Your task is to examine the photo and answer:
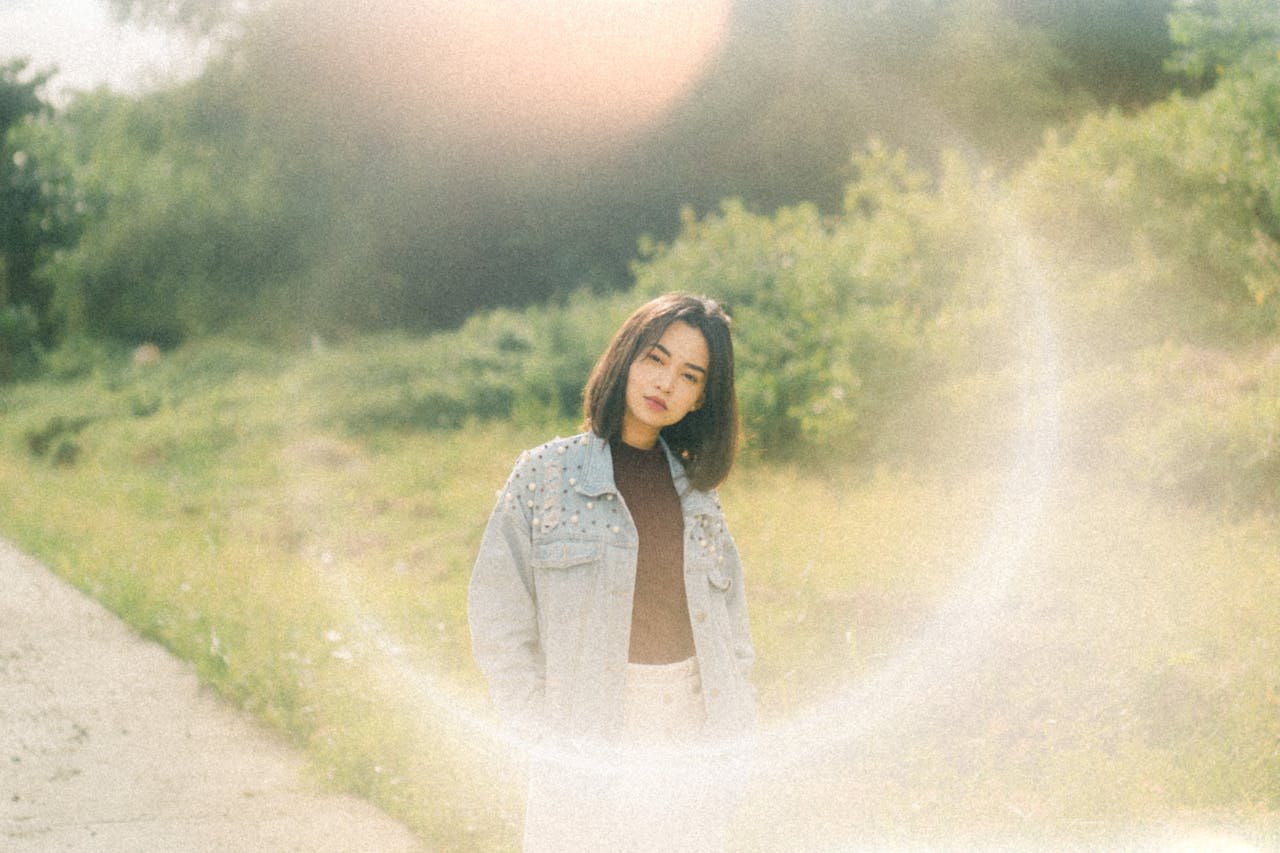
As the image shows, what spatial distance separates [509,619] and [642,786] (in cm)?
46

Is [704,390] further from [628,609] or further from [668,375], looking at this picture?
[628,609]

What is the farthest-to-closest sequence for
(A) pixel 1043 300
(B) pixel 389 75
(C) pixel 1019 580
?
(B) pixel 389 75 → (A) pixel 1043 300 → (C) pixel 1019 580

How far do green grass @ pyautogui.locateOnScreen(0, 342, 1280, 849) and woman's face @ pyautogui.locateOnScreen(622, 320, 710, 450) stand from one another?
186 cm

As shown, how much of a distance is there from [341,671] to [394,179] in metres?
24.4

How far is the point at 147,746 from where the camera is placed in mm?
4727

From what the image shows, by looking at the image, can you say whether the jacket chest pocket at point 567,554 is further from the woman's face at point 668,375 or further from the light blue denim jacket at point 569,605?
the woman's face at point 668,375

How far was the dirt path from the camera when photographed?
3.90 meters

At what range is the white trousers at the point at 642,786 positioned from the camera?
2467 mm

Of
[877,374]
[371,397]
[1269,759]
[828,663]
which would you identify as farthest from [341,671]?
[371,397]

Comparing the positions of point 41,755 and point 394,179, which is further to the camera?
point 394,179

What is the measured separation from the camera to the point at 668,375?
8.52 feet

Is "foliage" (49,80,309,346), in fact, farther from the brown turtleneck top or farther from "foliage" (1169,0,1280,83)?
the brown turtleneck top

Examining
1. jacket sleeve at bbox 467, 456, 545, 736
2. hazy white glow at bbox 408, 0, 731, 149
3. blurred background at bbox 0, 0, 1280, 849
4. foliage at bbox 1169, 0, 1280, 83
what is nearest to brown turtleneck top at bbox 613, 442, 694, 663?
jacket sleeve at bbox 467, 456, 545, 736

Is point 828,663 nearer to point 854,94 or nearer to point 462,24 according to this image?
point 854,94
